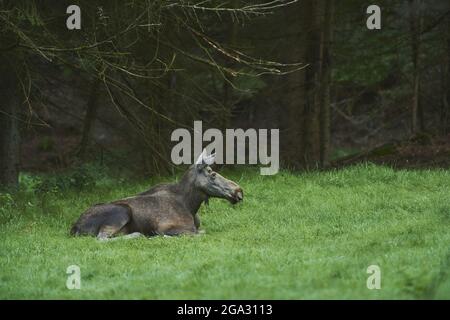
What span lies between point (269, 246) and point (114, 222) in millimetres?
3046

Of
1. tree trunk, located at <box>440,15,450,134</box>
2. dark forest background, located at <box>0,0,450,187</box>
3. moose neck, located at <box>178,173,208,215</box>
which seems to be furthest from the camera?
tree trunk, located at <box>440,15,450,134</box>

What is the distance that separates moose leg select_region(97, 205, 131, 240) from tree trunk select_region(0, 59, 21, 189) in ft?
21.0

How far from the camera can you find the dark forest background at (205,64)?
18.0m

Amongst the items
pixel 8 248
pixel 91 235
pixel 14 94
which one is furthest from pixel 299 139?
pixel 8 248

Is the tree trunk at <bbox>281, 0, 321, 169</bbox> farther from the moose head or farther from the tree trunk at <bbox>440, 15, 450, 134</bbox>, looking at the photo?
the moose head

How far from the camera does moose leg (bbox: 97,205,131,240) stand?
48.9 ft

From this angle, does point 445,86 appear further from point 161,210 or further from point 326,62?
point 161,210

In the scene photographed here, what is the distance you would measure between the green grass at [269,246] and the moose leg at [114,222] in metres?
0.44

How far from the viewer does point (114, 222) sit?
1509 cm

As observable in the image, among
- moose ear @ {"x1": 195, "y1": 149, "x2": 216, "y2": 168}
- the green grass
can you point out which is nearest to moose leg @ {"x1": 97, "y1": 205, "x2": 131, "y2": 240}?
the green grass

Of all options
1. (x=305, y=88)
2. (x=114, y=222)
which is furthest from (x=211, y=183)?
(x=305, y=88)
